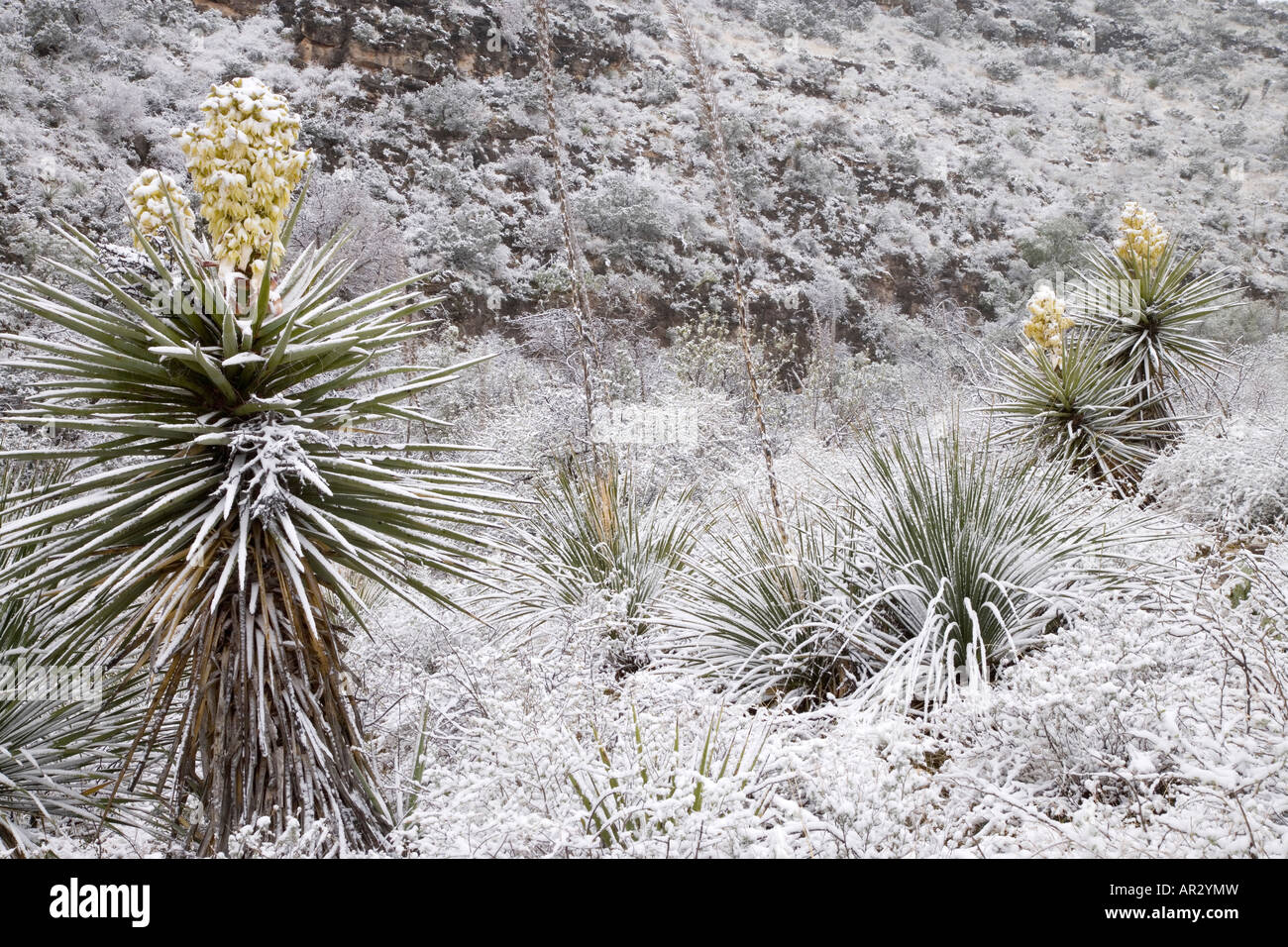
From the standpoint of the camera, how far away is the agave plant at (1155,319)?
803 cm

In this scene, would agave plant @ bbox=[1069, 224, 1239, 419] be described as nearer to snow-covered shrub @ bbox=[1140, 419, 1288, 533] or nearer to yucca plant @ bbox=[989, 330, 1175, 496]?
yucca plant @ bbox=[989, 330, 1175, 496]

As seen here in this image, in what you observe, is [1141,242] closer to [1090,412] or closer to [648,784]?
[1090,412]

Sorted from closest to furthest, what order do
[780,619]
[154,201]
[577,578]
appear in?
[154,201]
[780,619]
[577,578]

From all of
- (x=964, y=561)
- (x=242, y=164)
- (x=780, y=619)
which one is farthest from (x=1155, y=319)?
(x=242, y=164)

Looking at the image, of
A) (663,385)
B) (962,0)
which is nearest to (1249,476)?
(663,385)

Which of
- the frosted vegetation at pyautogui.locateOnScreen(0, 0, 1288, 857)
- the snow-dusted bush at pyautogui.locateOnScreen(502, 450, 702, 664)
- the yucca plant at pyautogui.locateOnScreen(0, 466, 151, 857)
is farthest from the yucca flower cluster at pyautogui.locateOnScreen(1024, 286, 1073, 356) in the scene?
the yucca plant at pyautogui.locateOnScreen(0, 466, 151, 857)

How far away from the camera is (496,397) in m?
12.8

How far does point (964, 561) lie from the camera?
3553 mm

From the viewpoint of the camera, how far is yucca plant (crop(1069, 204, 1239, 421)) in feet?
26.4

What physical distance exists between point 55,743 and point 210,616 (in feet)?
4.28

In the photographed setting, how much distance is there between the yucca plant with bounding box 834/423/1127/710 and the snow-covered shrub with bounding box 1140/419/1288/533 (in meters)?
2.69

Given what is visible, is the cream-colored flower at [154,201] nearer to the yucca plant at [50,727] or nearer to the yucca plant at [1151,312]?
the yucca plant at [50,727]

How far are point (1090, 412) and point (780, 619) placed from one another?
548cm
